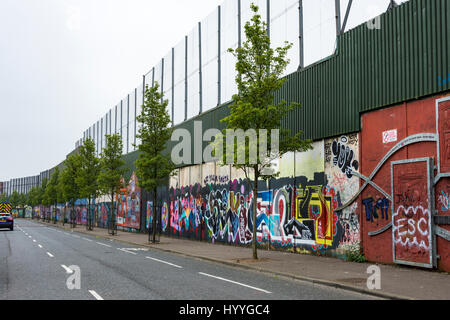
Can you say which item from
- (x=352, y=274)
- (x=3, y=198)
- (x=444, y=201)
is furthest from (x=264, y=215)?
(x=3, y=198)

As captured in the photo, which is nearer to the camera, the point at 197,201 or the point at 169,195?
the point at 197,201

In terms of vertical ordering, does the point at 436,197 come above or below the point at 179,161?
below

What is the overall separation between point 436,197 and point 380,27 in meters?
6.23

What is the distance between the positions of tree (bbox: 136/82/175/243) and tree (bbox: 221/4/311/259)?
33.4ft

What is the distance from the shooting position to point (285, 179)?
20109mm

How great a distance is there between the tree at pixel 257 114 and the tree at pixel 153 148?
33.4 ft

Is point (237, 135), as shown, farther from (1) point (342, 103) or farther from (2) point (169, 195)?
(2) point (169, 195)

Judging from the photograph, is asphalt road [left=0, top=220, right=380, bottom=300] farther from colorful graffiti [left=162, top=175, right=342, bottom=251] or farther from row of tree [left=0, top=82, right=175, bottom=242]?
row of tree [left=0, top=82, right=175, bottom=242]

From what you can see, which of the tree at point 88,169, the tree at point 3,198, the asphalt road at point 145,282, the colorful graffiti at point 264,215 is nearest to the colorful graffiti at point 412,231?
the colorful graffiti at point 264,215

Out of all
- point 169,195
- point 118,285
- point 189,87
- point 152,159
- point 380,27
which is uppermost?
point 189,87

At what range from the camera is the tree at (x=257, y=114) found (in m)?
16.3

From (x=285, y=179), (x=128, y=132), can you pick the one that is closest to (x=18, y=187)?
(x=128, y=132)

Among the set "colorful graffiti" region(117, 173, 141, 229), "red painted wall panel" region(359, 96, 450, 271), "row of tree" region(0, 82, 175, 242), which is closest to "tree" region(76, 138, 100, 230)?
"row of tree" region(0, 82, 175, 242)
